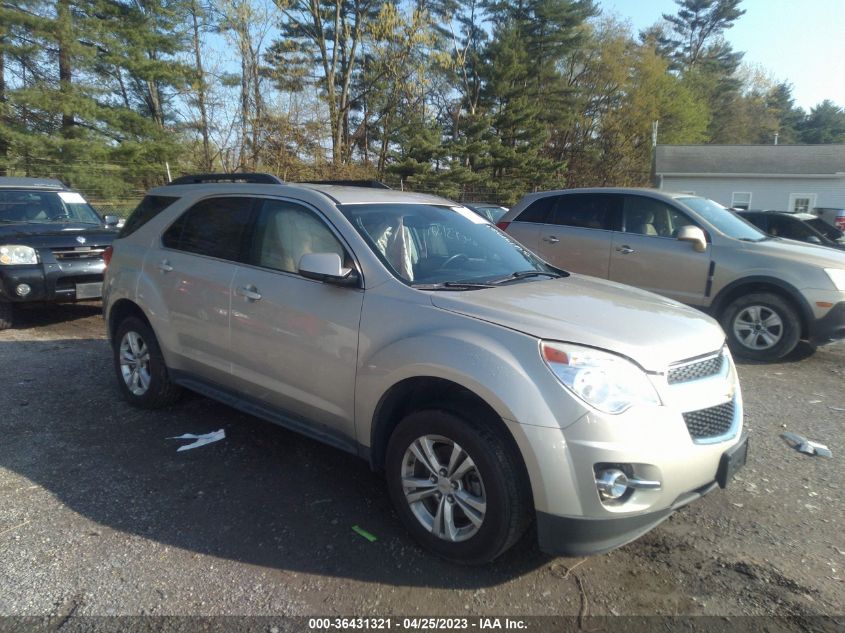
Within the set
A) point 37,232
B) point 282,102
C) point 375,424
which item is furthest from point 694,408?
point 282,102

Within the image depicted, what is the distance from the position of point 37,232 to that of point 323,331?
6231mm

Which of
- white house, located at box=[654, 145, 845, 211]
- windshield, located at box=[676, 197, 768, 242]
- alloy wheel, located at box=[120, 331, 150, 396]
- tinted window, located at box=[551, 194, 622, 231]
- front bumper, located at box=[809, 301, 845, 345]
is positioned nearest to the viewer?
alloy wheel, located at box=[120, 331, 150, 396]

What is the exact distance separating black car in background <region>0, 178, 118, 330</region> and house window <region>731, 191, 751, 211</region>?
97.1 feet

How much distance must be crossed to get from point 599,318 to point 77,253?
7.04m

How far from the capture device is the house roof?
29.6m

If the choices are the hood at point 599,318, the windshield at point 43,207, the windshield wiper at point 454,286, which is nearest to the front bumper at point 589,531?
the hood at point 599,318

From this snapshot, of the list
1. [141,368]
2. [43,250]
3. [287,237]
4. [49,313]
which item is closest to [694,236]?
[287,237]

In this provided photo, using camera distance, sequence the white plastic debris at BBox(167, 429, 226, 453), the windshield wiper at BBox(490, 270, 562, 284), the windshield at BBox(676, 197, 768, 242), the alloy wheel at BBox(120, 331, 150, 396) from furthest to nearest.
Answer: the windshield at BBox(676, 197, 768, 242)
the alloy wheel at BBox(120, 331, 150, 396)
the white plastic debris at BBox(167, 429, 226, 453)
the windshield wiper at BBox(490, 270, 562, 284)

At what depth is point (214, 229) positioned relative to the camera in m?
4.35

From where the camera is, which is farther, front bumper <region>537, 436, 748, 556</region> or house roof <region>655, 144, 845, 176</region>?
Result: house roof <region>655, 144, 845, 176</region>

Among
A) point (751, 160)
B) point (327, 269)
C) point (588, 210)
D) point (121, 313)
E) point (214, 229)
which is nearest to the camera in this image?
point (327, 269)

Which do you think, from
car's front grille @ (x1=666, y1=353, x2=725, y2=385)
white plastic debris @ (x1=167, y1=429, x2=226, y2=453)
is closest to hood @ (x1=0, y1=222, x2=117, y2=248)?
white plastic debris @ (x1=167, y1=429, x2=226, y2=453)

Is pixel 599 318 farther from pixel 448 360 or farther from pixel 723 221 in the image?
pixel 723 221

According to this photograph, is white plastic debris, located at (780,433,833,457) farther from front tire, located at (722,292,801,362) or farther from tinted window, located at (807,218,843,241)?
tinted window, located at (807,218,843,241)
